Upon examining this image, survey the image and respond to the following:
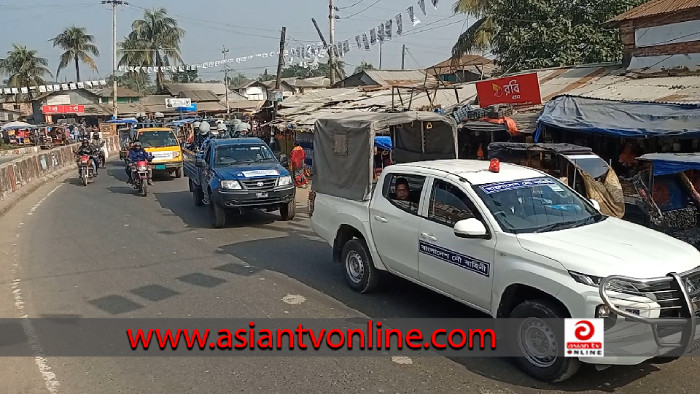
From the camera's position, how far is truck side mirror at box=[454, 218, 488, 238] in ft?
17.1

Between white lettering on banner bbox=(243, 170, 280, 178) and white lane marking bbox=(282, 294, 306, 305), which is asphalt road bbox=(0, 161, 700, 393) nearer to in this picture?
white lane marking bbox=(282, 294, 306, 305)

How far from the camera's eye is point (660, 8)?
16.4 meters

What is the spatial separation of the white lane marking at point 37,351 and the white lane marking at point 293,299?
103 inches

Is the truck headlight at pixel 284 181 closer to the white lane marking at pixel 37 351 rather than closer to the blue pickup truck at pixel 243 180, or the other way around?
the blue pickup truck at pixel 243 180

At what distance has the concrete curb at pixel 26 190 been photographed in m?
16.2

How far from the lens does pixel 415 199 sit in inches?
250

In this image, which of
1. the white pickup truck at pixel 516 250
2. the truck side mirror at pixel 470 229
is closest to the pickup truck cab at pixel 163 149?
the white pickup truck at pixel 516 250

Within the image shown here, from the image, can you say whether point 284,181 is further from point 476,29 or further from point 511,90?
point 476,29

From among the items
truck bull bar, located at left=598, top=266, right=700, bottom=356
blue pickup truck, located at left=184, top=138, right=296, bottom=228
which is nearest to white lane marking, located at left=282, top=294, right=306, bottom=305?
truck bull bar, located at left=598, top=266, right=700, bottom=356

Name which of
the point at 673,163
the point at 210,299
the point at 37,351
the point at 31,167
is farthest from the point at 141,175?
the point at 673,163

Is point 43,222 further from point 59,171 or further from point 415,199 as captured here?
point 59,171

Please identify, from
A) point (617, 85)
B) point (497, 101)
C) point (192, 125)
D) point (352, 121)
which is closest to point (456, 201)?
point (352, 121)

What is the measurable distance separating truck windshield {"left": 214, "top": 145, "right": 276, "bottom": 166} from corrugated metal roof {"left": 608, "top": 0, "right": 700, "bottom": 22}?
35.9 feet

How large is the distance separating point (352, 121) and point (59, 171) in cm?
2380
